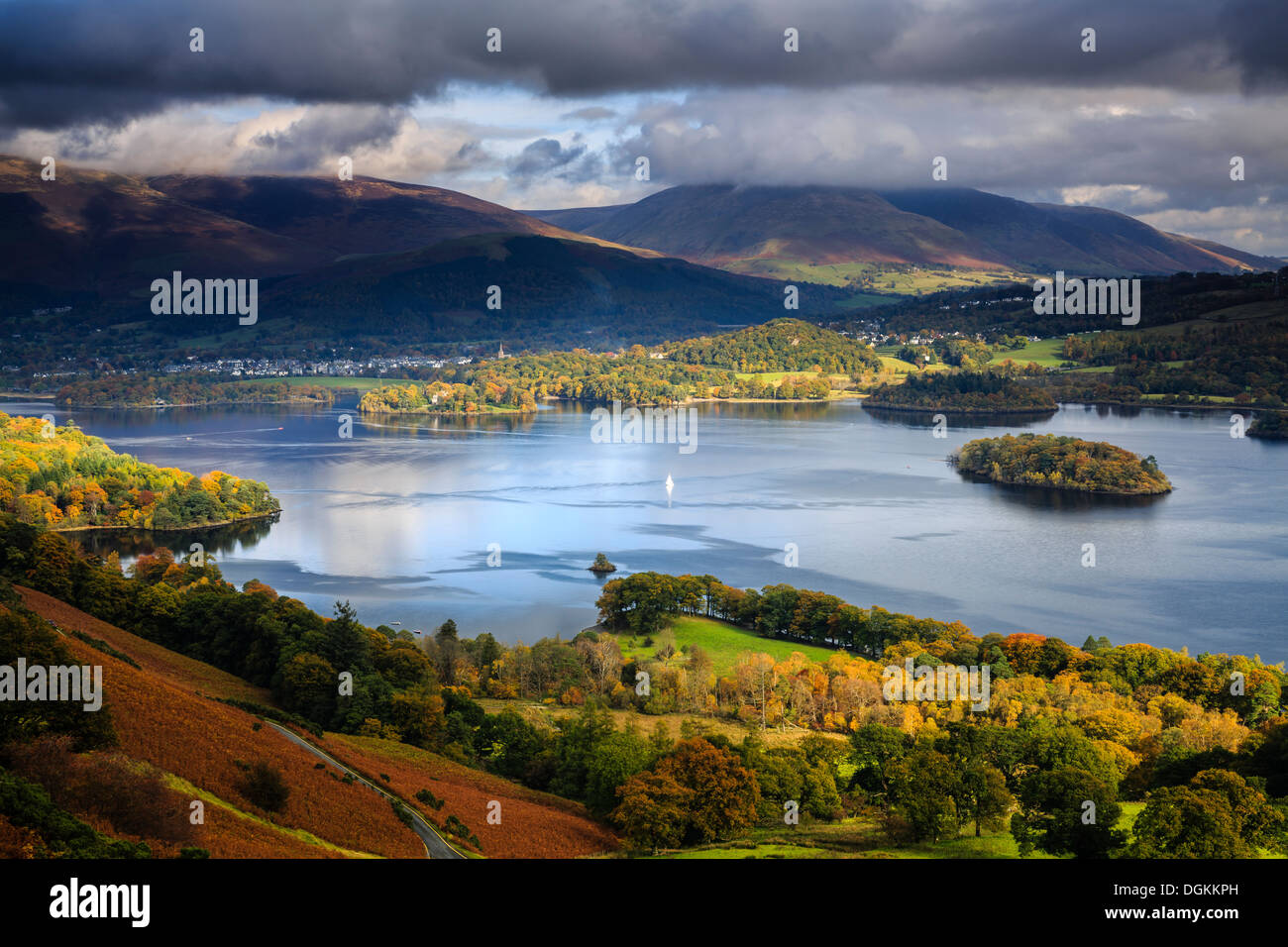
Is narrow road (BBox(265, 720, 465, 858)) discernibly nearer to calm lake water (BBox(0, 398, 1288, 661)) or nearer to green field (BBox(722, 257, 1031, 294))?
calm lake water (BBox(0, 398, 1288, 661))

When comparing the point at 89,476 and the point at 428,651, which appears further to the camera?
the point at 89,476

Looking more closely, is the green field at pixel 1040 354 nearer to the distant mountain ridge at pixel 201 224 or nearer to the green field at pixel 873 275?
the green field at pixel 873 275

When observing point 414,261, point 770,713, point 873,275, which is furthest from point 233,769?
point 873,275

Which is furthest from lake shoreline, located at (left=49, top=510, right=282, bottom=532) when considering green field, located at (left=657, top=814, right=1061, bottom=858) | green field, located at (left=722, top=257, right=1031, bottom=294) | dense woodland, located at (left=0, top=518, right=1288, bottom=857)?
green field, located at (left=722, top=257, right=1031, bottom=294)

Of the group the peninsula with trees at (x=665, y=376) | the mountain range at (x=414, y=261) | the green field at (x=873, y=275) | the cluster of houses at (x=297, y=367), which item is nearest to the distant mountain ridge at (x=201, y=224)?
the mountain range at (x=414, y=261)

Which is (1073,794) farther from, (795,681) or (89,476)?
(89,476)
